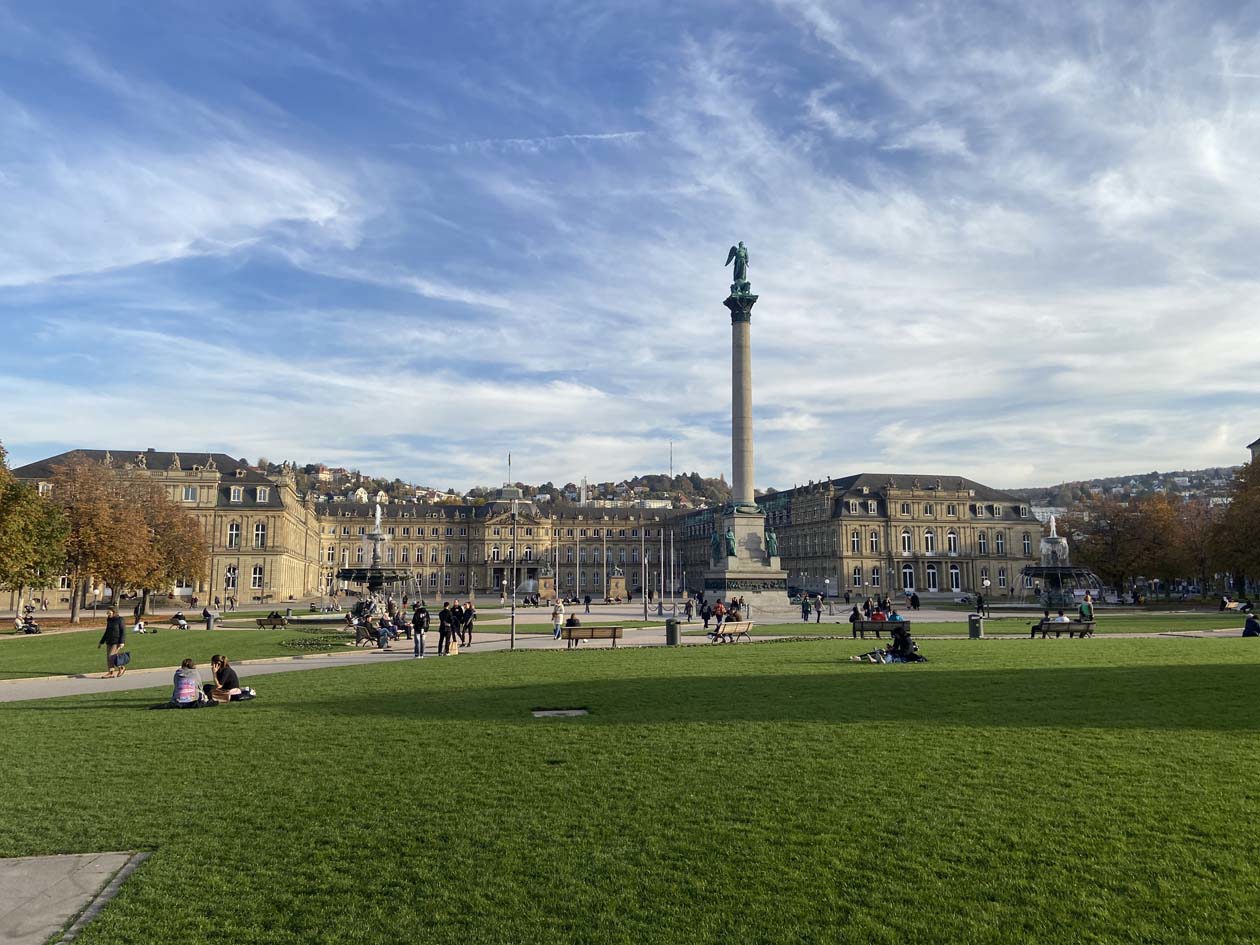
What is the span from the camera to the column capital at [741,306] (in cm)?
6462

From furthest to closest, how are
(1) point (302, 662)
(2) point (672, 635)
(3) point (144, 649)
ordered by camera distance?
(2) point (672, 635) → (3) point (144, 649) → (1) point (302, 662)

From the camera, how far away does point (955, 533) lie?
122 metres

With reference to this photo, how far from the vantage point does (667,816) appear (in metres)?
9.49

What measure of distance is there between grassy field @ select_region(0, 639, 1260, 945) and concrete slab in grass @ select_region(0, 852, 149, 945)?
230 mm

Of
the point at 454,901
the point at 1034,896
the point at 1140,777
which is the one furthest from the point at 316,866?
the point at 1140,777

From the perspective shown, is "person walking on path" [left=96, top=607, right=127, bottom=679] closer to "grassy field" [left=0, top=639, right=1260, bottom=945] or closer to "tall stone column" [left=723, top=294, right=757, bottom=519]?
"grassy field" [left=0, top=639, right=1260, bottom=945]

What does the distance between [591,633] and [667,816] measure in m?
25.8

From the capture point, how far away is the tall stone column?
6284 cm

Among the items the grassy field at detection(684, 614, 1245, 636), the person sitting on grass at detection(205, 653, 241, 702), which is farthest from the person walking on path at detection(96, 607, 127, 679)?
the grassy field at detection(684, 614, 1245, 636)

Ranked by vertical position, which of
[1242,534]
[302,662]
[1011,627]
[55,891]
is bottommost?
[1011,627]

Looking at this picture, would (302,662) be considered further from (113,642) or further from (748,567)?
(748,567)

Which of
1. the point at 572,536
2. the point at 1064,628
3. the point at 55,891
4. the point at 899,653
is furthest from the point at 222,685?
the point at 572,536

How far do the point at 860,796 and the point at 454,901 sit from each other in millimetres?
4818

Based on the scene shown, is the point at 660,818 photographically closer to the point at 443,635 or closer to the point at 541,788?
the point at 541,788
